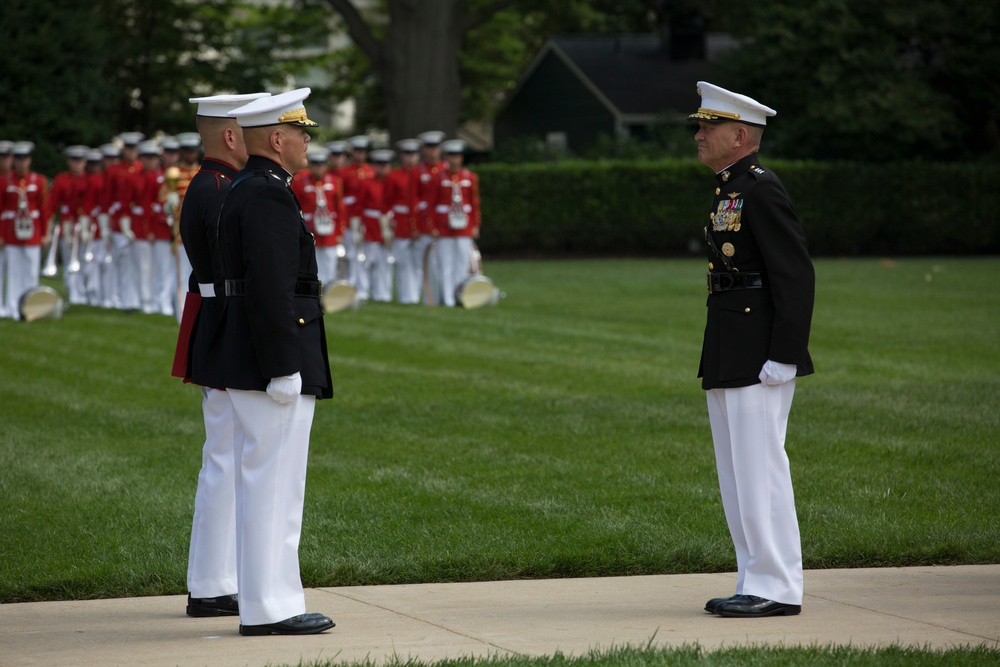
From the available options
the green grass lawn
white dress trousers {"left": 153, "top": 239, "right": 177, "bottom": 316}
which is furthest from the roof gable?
the green grass lawn

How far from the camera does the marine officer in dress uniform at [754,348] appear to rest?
19.5 ft

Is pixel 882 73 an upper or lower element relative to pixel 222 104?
upper

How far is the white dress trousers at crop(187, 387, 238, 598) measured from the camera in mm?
6066

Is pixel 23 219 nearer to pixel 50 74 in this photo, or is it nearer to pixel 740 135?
pixel 50 74

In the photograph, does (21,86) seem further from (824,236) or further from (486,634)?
(486,634)

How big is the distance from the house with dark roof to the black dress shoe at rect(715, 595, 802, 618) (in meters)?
37.8

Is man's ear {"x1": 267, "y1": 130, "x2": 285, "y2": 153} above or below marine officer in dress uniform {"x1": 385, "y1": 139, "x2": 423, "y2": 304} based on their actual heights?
above

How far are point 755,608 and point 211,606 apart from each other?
7.50 feet

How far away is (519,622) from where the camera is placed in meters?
5.88

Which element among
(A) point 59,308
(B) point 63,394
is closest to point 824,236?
(A) point 59,308

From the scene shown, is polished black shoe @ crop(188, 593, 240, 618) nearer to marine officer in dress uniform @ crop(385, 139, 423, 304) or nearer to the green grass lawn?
the green grass lawn

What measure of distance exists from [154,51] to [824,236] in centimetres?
1957

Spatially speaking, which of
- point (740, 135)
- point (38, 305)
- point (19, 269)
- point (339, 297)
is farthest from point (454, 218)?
point (740, 135)

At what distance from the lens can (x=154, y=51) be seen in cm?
4109
